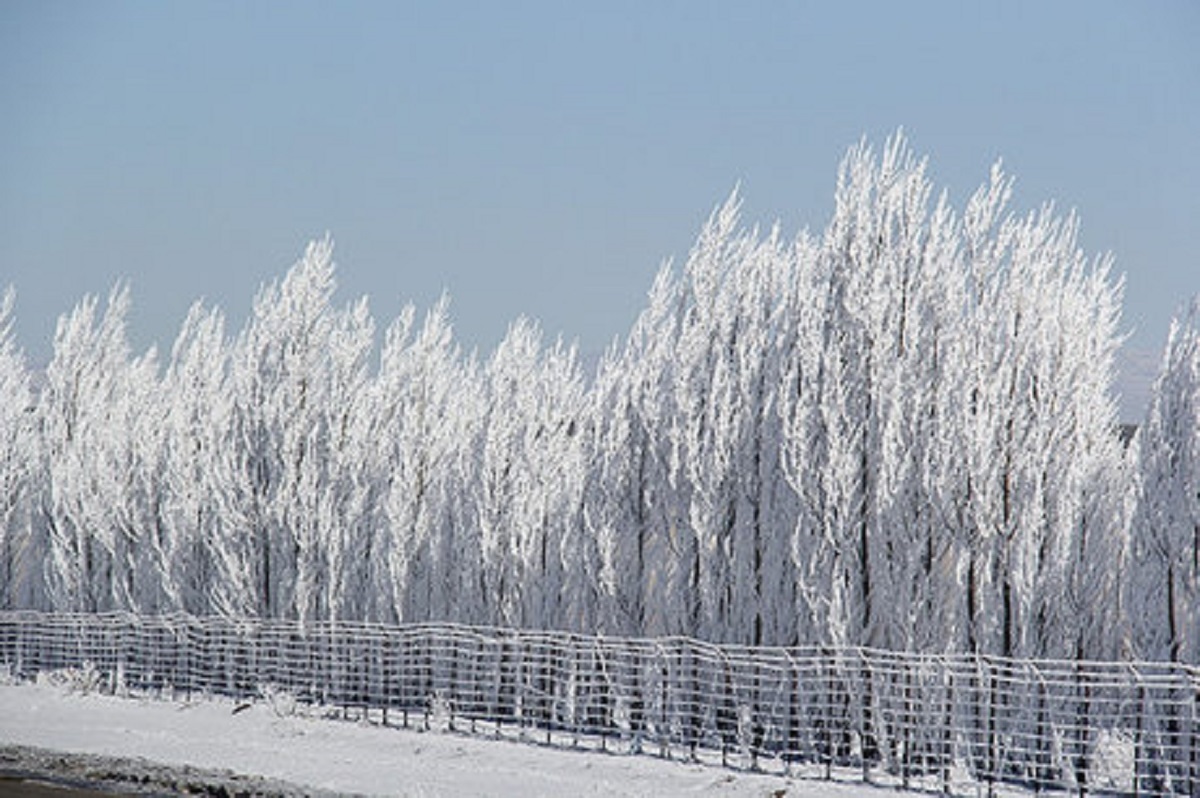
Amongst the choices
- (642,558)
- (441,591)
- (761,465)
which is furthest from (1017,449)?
(441,591)

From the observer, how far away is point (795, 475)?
2383 cm

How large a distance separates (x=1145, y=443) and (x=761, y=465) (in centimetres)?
507

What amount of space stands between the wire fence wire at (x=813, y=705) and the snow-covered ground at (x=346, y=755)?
91 centimetres

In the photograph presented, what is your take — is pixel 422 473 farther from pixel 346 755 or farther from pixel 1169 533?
pixel 1169 533

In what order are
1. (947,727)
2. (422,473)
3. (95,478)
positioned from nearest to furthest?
(947,727) < (422,473) < (95,478)

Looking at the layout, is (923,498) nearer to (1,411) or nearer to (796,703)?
(796,703)

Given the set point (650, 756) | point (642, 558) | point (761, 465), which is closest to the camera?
point (650, 756)

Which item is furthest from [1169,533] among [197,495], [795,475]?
[197,495]

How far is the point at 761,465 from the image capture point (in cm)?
2453

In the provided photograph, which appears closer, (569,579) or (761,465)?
(761,465)

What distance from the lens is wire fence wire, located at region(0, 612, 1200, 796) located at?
2028 centimetres

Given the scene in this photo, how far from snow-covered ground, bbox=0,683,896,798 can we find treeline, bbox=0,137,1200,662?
3.49 meters

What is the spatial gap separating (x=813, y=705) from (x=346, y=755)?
5994 millimetres

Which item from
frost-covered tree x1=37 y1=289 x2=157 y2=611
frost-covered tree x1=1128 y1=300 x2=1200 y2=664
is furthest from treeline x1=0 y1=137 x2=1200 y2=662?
frost-covered tree x1=37 y1=289 x2=157 y2=611
